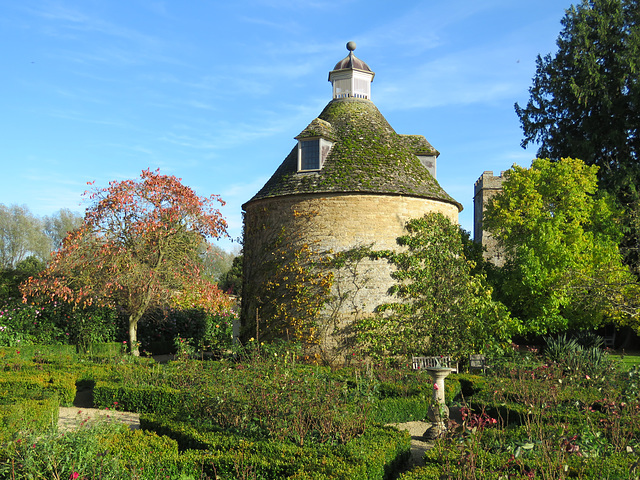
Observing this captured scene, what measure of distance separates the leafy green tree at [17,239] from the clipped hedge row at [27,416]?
46.7m

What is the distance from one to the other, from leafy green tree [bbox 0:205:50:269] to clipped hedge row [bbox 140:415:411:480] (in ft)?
167

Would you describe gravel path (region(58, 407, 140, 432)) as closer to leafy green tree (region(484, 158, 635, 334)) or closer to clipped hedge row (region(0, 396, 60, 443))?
clipped hedge row (region(0, 396, 60, 443))

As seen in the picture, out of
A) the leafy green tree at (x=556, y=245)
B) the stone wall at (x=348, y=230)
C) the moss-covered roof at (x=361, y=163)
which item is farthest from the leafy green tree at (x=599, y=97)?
the stone wall at (x=348, y=230)

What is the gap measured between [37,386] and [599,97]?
26.5 metres

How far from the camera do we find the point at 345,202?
16.8 m

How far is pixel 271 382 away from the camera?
30.3 feet

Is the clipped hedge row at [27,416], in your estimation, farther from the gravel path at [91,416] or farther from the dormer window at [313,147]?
the dormer window at [313,147]

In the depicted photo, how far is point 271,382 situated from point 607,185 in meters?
22.0

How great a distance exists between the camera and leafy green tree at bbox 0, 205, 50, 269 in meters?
52.5

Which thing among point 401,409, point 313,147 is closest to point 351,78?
point 313,147

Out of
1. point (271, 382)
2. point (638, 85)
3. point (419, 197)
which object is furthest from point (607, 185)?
point (271, 382)

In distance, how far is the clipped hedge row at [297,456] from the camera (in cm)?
681

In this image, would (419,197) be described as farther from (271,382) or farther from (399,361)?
(271,382)

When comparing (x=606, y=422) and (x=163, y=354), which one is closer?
(x=606, y=422)
